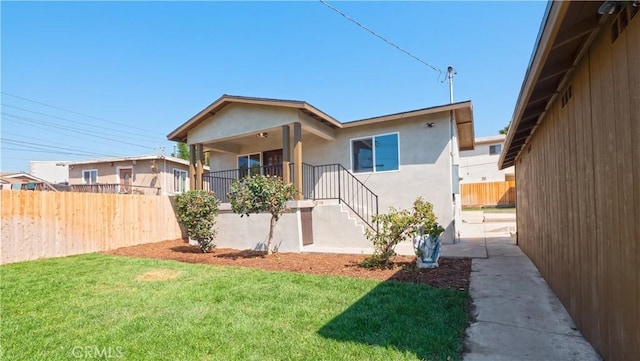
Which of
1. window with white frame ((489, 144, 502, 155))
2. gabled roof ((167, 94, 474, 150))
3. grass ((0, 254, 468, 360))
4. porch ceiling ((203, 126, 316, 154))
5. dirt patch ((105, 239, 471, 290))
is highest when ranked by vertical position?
window with white frame ((489, 144, 502, 155))

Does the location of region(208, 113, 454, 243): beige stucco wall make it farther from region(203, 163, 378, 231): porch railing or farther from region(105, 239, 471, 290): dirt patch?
region(105, 239, 471, 290): dirt patch

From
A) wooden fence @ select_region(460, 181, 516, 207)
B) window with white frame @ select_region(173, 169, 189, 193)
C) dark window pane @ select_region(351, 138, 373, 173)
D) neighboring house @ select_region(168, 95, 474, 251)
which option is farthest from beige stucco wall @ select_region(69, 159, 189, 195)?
wooden fence @ select_region(460, 181, 516, 207)

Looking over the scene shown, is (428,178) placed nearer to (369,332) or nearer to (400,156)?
(400,156)

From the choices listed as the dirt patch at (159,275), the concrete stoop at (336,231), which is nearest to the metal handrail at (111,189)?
the concrete stoop at (336,231)

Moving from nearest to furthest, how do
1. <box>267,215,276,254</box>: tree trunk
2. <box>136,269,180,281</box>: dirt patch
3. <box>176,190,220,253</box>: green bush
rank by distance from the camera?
<box>136,269,180,281</box>: dirt patch < <box>267,215,276,254</box>: tree trunk < <box>176,190,220,253</box>: green bush

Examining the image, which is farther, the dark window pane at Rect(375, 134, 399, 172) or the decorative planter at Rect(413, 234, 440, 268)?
the dark window pane at Rect(375, 134, 399, 172)

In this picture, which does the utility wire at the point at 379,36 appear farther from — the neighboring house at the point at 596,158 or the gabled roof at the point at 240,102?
the neighboring house at the point at 596,158

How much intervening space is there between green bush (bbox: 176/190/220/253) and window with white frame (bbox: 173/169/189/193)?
1146 centimetres

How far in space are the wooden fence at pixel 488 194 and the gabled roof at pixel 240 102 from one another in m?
19.9

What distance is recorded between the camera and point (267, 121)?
10211 mm

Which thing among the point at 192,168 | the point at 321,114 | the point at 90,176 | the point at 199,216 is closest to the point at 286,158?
the point at 321,114

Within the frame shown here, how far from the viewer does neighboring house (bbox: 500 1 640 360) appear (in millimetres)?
2076

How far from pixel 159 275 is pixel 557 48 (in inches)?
283

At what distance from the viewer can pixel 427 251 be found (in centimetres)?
628
